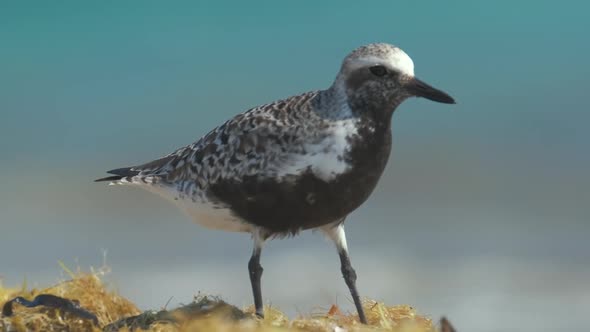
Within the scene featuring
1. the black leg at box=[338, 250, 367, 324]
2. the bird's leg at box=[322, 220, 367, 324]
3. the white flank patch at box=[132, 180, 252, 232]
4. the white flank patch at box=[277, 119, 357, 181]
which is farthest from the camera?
the black leg at box=[338, 250, 367, 324]

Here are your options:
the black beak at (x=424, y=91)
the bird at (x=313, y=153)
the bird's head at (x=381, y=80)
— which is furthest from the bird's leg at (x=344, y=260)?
the black beak at (x=424, y=91)

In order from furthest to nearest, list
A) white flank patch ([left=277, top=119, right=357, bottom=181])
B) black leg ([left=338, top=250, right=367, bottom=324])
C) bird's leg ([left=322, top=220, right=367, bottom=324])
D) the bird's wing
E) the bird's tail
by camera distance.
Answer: the bird's tail < black leg ([left=338, top=250, right=367, bottom=324]) < bird's leg ([left=322, top=220, right=367, bottom=324]) < the bird's wing < white flank patch ([left=277, top=119, right=357, bottom=181])

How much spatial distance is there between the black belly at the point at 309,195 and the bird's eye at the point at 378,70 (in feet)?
1.68

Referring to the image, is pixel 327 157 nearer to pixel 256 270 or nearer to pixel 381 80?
pixel 381 80

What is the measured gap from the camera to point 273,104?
8.14m

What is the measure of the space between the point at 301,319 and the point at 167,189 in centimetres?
237

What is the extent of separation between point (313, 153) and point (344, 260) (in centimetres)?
145

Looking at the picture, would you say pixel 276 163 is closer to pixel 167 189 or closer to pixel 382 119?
pixel 382 119

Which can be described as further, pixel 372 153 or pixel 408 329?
pixel 372 153

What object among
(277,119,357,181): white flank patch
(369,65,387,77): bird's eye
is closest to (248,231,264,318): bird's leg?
(277,119,357,181): white flank patch

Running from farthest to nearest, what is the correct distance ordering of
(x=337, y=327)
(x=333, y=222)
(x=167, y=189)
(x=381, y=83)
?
(x=167, y=189) < (x=333, y=222) < (x=381, y=83) < (x=337, y=327)

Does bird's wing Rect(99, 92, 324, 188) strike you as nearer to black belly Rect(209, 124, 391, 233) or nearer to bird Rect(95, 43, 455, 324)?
bird Rect(95, 43, 455, 324)

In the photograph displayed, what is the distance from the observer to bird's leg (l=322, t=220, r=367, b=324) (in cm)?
830

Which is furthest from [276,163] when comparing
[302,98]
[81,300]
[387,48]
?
[81,300]
